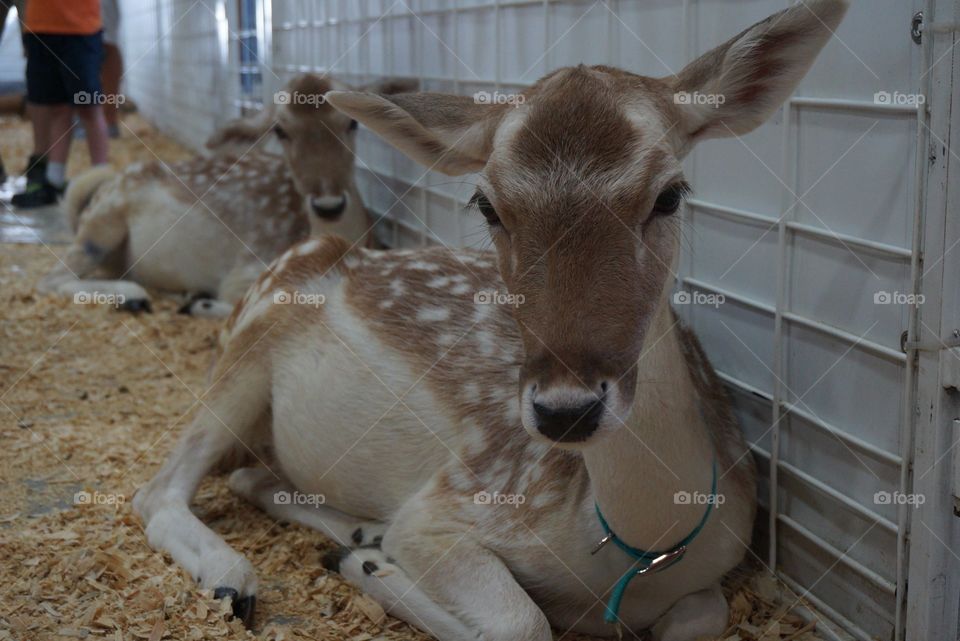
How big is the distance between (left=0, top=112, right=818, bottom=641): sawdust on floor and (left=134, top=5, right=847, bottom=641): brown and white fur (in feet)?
0.30

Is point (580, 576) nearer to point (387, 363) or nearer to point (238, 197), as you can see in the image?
point (387, 363)

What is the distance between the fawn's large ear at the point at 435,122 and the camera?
8.47 feet

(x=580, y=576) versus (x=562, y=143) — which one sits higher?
(x=562, y=143)

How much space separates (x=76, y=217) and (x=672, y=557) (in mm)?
5385

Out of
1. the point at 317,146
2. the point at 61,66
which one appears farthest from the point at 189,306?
the point at 61,66

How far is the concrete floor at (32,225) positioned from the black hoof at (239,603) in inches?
201

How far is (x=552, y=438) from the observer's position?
80.4 inches

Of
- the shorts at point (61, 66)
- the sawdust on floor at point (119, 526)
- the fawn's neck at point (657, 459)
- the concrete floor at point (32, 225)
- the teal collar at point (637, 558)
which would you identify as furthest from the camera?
the shorts at point (61, 66)

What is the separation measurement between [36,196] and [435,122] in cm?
655

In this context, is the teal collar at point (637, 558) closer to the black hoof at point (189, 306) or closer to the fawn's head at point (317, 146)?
the fawn's head at point (317, 146)

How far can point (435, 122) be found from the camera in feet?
8.61

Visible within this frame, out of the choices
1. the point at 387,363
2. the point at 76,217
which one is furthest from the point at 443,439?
the point at 76,217

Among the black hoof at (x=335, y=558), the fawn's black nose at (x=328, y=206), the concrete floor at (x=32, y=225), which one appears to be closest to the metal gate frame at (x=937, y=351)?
the black hoof at (x=335, y=558)

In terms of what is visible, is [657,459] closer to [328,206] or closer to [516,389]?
[516,389]
